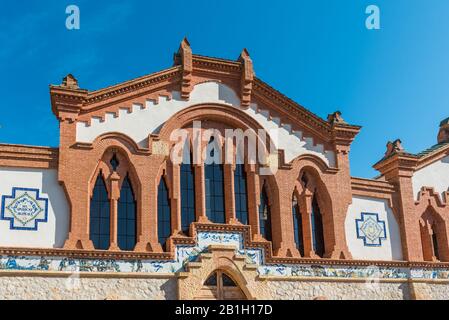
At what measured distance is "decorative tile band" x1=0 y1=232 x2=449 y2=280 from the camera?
1830 cm

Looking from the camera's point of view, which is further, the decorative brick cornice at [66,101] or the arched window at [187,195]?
the arched window at [187,195]

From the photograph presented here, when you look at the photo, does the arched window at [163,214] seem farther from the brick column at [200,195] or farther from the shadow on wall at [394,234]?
the shadow on wall at [394,234]

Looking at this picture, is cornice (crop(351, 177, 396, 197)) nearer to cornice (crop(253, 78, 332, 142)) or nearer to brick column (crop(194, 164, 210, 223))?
cornice (crop(253, 78, 332, 142))

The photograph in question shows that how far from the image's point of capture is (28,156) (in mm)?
19172

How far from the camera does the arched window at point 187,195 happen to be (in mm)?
20767

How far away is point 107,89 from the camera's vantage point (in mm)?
20719

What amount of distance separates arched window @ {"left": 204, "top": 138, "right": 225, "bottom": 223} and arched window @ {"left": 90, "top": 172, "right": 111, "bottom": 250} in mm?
3304

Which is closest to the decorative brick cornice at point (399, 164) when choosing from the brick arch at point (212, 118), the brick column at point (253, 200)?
the brick arch at point (212, 118)

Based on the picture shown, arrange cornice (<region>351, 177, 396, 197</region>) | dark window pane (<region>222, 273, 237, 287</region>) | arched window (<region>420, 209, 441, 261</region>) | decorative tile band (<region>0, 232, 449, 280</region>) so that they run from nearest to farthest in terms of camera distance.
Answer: decorative tile band (<region>0, 232, 449, 280</region>) → dark window pane (<region>222, 273, 237, 287</region>) → cornice (<region>351, 177, 396, 197</region>) → arched window (<region>420, 209, 441, 261</region>)

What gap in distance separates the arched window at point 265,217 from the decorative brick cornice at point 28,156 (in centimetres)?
688

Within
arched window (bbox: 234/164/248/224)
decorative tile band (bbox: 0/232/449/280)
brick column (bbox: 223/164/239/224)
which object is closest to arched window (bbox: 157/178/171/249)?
decorative tile band (bbox: 0/232/449/280)
